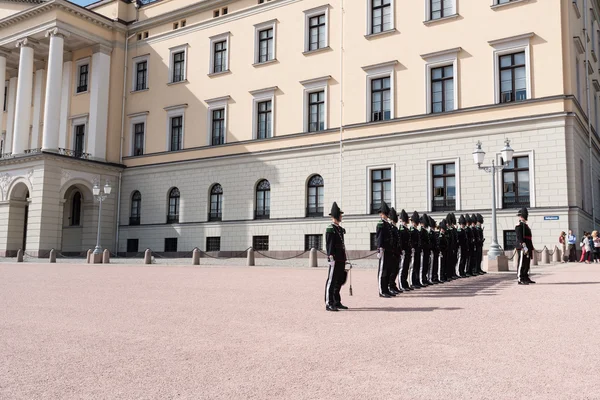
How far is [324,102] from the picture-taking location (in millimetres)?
31203

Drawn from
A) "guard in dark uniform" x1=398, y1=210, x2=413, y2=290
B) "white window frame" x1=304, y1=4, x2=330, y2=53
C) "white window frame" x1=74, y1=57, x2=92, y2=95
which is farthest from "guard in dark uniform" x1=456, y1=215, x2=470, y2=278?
"white window frame" x1=74, y1=57, x2=92, y2=95

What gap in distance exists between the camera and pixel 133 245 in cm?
3762

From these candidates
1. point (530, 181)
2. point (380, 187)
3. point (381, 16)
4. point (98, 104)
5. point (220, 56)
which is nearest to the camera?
point (530, 181)

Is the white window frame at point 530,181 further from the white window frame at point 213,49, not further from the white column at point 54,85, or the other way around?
the white column at point 54,85

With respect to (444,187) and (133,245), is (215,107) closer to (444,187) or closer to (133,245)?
(133,245)

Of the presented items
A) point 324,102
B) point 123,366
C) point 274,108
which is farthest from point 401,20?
point 123,366

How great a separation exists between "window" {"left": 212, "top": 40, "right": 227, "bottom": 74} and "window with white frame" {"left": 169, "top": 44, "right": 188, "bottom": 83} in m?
2.48

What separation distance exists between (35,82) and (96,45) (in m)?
6.72

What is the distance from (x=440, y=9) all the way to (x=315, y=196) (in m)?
11.5

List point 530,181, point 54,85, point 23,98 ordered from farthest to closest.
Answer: point 23,98
point 54,85
point 530,181

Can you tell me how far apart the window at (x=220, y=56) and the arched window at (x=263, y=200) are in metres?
7.99

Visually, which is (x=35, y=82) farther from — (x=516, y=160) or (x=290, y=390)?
(x=290, y=390)

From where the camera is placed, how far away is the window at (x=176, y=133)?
36969 millimetres

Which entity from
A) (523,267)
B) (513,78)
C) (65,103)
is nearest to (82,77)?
(65,103)
